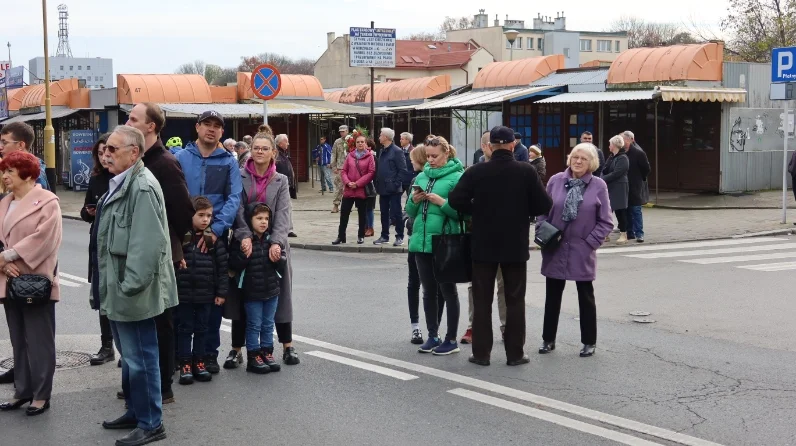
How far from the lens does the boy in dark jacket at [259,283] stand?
7492mm

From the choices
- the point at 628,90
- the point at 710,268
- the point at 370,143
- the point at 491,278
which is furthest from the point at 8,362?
the point at 628,90

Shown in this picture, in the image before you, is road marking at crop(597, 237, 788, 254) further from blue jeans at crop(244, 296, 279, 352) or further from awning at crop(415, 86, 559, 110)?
awning at crop(415, 86, 559, 110)

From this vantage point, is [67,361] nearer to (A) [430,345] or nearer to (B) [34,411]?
(B) [34,411]

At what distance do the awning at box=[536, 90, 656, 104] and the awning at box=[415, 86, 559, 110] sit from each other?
1221 mm

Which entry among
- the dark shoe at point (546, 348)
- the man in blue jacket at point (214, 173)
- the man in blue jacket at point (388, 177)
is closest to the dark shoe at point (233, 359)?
the man in blue jacket at point (214, 173)

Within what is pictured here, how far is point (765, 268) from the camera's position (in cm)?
1349

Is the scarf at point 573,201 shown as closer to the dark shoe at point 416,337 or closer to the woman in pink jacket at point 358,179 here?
the dark shoe at point 416,337

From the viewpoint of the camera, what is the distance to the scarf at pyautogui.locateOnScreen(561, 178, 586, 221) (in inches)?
321

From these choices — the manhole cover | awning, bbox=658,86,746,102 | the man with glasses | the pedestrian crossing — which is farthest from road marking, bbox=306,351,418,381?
awning, bbox=658,86,746,102

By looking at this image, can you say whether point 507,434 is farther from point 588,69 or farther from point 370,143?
point 588,69

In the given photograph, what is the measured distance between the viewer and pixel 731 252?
1535 cm

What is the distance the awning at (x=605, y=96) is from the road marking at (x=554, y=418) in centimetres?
1755

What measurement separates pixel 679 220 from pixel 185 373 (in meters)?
15.0

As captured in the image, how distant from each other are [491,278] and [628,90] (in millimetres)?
19296
